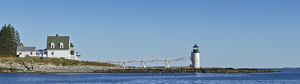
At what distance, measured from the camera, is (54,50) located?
73.8 metres

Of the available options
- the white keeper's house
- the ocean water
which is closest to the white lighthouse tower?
the ocean water

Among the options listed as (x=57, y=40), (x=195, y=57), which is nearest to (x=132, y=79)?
(x=195, y=57)

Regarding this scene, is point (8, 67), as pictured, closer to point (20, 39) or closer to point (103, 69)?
point (103, 69)

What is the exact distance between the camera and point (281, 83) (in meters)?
45.9

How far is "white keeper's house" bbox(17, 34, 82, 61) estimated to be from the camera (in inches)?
2901

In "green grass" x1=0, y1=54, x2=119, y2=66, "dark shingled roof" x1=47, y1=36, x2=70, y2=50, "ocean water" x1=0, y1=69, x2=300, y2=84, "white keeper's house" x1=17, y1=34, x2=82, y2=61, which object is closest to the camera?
"ocean water" x1=0, y1=69, x2=300, y2=84

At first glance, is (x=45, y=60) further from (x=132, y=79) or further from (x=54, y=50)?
(x=132, y=79)

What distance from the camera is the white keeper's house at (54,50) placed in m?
73.7

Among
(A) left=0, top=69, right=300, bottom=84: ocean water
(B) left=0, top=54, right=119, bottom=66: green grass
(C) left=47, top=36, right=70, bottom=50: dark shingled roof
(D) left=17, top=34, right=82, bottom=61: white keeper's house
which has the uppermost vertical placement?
(C) left=47, top=36, right=70, bottom=50: dark shingled roof

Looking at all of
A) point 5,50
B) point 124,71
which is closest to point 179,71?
point 124,71

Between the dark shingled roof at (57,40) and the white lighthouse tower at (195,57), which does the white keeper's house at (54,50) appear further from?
the white lighthouse tower at (195,57)

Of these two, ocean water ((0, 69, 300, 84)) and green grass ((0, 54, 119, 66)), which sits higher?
green grass ((0, 54, 119, 66))

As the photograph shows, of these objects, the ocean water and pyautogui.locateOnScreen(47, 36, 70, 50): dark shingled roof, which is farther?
pyautogui.locateOnScreen(47, 36, 70, 50): dark shingled roof

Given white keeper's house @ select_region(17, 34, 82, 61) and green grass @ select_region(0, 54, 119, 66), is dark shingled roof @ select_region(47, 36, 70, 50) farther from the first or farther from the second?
green grass @ select_region(0, 54, 119, 66)
